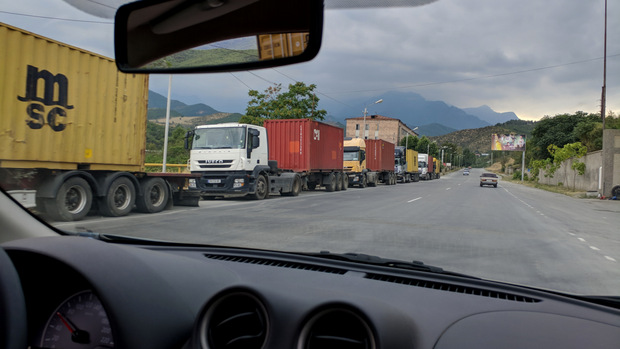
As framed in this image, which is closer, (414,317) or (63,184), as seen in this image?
(414,317)

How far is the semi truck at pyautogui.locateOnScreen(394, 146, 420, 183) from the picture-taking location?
46300 mm

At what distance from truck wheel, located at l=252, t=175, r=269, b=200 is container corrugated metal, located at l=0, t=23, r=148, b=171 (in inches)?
214

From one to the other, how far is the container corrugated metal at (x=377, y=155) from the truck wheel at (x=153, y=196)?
77.6 feet

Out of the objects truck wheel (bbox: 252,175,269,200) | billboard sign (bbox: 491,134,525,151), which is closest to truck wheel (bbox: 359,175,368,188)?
truck wheel (bbox: 252,175,269,200)

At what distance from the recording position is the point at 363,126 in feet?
117

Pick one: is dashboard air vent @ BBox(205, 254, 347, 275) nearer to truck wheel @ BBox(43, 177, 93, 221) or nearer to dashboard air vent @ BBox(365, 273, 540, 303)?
dashboard air vent @ BBox(365, 273, 540, 303)

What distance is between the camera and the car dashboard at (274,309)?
1.85 metres

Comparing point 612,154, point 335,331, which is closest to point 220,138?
point 612,154

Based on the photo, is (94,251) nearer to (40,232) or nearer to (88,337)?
(88,337)

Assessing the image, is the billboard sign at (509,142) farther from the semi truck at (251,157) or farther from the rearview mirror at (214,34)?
the rearview mirror at (214,34)

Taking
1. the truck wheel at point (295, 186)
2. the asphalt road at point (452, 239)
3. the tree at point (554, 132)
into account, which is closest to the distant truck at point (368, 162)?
the truck wheel at point (295, 186)

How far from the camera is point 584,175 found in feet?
88.3

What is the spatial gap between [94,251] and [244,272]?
2.59 ft

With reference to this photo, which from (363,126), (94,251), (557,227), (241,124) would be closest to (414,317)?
(94,251)
